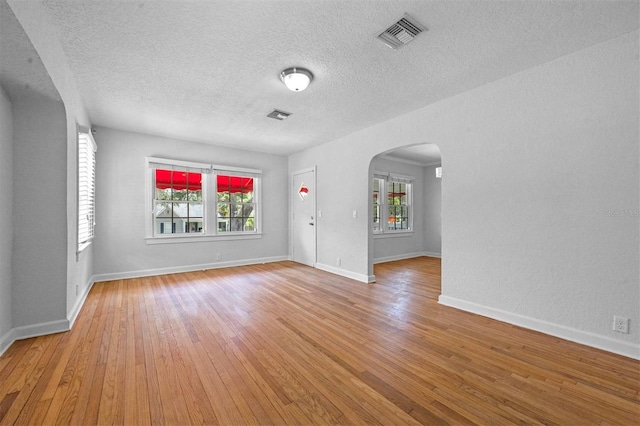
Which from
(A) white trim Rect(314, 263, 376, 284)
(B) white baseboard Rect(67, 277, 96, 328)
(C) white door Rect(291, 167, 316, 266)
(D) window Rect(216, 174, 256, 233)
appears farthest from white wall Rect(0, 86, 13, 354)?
(C) white door Rect(291, 167, 316, 266)

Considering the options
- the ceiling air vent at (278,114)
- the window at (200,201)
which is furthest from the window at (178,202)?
the ceiling air vent at (278,114)

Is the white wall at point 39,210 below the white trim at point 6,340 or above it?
above

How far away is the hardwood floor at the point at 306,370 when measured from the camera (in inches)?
63.6

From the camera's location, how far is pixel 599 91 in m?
2.45

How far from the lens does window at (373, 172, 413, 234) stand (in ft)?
23.1

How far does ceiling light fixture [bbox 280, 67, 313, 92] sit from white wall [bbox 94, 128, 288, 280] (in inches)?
138

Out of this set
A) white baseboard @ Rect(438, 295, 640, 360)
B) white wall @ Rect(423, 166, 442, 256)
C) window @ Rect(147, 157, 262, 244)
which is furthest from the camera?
white wall @ Rect(423, 166, 442, 256)

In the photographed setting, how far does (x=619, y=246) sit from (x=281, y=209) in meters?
5.76

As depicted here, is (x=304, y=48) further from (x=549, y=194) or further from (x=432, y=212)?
(x=432, y=212)

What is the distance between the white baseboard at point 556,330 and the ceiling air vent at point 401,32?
2.97 metres

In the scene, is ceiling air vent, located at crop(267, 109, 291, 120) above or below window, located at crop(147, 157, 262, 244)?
above

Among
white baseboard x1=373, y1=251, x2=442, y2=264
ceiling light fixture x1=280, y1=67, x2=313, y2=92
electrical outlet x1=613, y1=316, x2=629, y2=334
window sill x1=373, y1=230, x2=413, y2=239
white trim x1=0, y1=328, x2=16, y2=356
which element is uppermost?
ceiling light fixture x1=280, y1=67, x2=313, y2=92

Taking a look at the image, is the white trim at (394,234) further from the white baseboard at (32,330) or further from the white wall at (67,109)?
the white baseboard at (32,330)

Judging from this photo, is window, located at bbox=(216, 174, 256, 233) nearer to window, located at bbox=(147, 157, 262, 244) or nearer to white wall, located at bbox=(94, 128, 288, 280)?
window, located at bbox=(147, 157, 262, 244)
